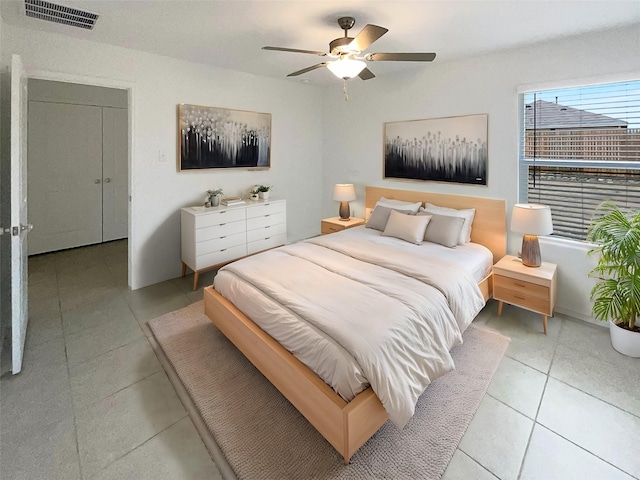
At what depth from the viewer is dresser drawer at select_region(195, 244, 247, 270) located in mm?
3877

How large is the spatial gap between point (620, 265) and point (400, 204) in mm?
2148

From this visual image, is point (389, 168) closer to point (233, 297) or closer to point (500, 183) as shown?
point (500, 183)

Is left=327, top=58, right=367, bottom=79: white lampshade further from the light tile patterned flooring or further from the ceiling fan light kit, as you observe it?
the light tile patterned flooring

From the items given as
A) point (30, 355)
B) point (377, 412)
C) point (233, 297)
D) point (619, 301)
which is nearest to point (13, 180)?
point (30, 355)

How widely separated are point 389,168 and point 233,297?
9.35 ft

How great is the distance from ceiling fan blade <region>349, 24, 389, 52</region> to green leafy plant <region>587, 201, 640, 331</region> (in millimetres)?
2180

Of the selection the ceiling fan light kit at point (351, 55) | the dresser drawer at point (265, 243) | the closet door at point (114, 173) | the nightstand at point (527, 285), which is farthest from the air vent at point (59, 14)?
the nightstand at point (527, 285)

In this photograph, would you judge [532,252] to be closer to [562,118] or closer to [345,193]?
[562,118]

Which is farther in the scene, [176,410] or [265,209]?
[265,209]

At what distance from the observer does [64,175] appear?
16.7 ft

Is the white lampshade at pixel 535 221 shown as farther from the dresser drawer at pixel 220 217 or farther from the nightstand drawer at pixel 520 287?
the dresser drawer at pixel 220 217

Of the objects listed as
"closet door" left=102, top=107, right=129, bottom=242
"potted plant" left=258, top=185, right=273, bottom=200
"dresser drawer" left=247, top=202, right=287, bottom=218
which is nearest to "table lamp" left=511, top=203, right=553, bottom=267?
"dresser drawer" left=247, top=202, right=287, bottom=218

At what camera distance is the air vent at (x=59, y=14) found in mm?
2452

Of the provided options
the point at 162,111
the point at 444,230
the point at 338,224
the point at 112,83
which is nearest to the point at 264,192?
the point at 338,224
